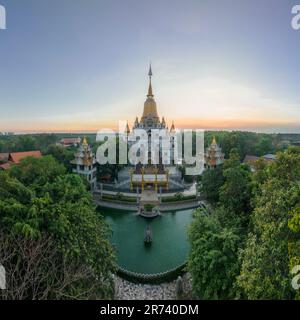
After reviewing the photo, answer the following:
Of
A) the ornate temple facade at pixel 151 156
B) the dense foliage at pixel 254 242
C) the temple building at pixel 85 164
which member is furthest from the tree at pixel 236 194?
the temple building at pixel 85 164

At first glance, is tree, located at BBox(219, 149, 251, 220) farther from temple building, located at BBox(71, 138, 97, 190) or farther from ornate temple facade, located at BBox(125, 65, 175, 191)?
temple building, located at BBox(71, 138, 97, 190)

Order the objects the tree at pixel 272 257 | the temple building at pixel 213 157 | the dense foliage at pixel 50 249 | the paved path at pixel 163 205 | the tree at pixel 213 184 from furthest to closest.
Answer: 1. the temple building at pixel 213 157
2. the paved path at pixel 163 205
3. the tree at pixel 213 184
4. the dense foliage at pixel 50 249
5. the tree at pixel 272 257

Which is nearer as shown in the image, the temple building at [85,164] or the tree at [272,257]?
the tree at [272,257]

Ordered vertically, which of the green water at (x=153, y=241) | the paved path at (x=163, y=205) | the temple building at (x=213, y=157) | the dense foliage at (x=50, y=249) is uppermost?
the temple building at (x=213, y=157)

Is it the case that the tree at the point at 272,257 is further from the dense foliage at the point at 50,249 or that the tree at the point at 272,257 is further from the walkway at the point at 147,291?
the dense foliage at the point at 50,249

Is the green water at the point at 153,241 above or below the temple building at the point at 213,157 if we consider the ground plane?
below

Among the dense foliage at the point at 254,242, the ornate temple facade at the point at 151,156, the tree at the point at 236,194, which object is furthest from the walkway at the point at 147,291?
the ornate temple facade at the point at 151,156

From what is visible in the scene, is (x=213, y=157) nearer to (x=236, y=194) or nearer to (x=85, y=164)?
(x=236, y=194)

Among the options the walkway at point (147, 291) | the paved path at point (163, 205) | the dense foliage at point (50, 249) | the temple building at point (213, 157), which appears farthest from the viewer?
the temple building at point (213, 157)

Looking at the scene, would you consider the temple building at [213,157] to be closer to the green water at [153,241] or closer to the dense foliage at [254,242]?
the green water at [153,241]
